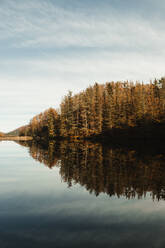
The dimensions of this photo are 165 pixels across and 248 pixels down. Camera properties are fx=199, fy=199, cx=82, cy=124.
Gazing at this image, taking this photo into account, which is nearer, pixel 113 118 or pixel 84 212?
pixel 84 212

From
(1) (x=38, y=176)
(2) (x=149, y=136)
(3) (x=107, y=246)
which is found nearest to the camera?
(3) (x=107, y=246)

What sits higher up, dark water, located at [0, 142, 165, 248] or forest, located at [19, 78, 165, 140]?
forest, located at [19, 78, 165, 140]

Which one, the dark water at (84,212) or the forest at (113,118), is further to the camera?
the forest at (113,118)

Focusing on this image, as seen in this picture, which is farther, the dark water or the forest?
the forest

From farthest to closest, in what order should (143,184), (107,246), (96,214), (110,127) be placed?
(110,127), (143,184), (96,214), (107,246)

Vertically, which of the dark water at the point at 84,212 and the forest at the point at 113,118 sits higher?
the forest at the point at 113,118

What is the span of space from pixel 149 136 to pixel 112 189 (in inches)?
1657

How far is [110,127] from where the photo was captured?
61562 millimetres

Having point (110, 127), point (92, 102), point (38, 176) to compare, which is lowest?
point (38, 176)

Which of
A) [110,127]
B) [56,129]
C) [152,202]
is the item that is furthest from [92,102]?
[152,202]

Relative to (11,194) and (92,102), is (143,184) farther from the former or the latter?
(92,102)

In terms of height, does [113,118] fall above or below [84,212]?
above

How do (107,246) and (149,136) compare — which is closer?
(107,246)

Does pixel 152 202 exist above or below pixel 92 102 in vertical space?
below
